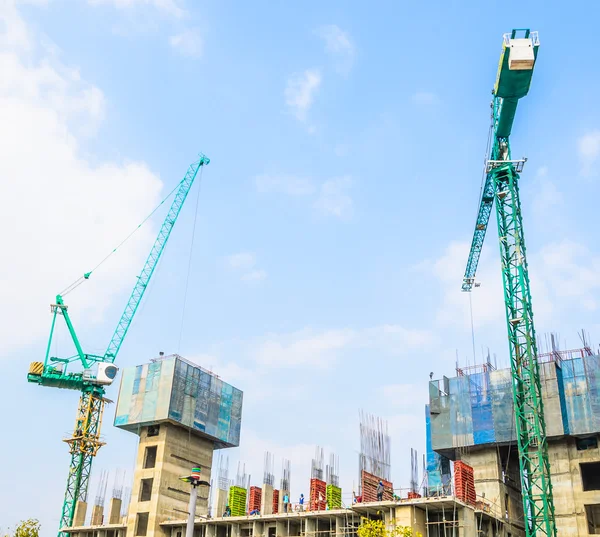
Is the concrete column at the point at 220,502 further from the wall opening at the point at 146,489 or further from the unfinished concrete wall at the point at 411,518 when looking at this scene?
the unfinished concrete wall at the point at 411,518

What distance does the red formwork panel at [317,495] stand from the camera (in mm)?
69000

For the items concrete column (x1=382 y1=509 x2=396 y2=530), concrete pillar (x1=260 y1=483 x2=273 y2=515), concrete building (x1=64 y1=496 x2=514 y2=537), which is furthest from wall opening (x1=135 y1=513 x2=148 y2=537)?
concrete column (x1=382 y1=509 x2=396 y2=530)

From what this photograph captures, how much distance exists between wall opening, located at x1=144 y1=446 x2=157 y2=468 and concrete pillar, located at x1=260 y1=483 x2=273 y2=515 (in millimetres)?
15183

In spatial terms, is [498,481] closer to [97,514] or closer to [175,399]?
[175,399]

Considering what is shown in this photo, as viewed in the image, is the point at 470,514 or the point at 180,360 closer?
the point at 470,514

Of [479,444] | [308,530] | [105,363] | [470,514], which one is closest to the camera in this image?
[470,514]

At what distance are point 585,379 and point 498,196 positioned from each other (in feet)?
73.3

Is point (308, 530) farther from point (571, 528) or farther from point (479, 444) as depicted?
point (571, 528)

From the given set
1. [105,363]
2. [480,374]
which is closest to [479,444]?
[480,374]

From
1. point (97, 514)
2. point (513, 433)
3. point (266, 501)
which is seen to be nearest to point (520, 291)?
point (513, 433)

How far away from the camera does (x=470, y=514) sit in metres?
61.7

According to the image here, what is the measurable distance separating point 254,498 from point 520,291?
118ft

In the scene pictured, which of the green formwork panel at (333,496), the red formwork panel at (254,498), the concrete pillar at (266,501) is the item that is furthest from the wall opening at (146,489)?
the green formwork panel at (333,496)

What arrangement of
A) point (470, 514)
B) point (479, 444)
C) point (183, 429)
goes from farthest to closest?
point (183, 429)
point (479, 444)
point (470, 514)
